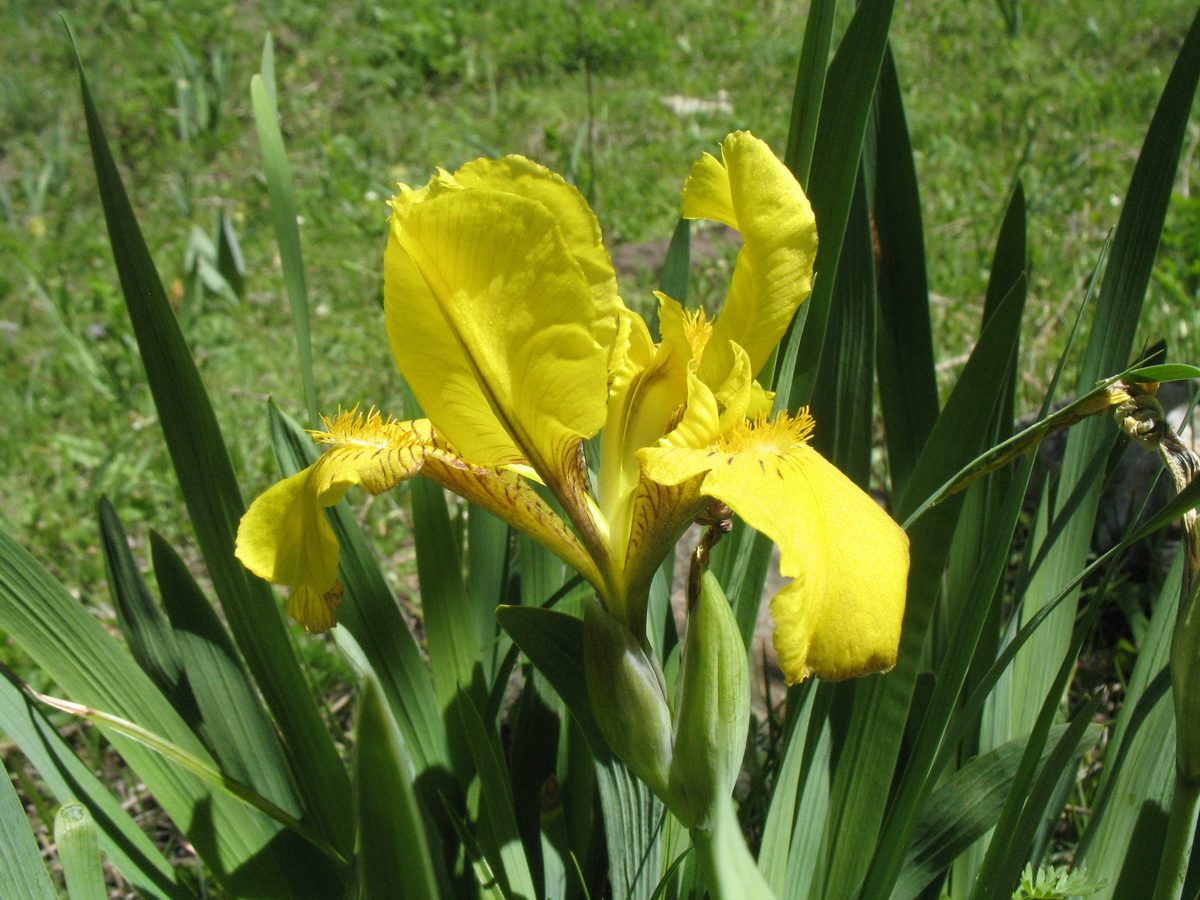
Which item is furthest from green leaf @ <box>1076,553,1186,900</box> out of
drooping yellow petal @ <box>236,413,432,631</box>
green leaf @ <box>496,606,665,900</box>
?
drooping yellow petal @ <box>236,413,432,631</box>

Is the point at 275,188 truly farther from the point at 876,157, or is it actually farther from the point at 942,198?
the point at 942,198

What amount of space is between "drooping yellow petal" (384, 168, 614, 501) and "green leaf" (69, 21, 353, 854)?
28 centimetres

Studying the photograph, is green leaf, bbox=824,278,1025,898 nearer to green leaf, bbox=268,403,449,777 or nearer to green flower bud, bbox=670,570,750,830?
green flower bud, bbox=670,570,750,830

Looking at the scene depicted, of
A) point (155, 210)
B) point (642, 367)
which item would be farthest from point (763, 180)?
point (155, 210)

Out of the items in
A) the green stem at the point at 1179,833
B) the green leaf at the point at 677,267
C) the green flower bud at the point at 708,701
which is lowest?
the green stem at the point at 1179,833

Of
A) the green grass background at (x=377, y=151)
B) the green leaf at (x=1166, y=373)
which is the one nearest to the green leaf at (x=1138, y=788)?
the green leaf at (x=1166, y=373)

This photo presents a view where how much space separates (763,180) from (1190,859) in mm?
699

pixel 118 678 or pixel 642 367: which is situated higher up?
pixel 642 367

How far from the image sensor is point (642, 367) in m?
0.84

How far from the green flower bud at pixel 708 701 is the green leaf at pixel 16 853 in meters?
0.49

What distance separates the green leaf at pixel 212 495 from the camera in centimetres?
83

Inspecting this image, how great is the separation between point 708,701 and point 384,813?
0.28 meters

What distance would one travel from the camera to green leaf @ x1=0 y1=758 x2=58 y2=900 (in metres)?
0.69

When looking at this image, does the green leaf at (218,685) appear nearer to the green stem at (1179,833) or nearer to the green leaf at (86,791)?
the green leaf at (86,791)
